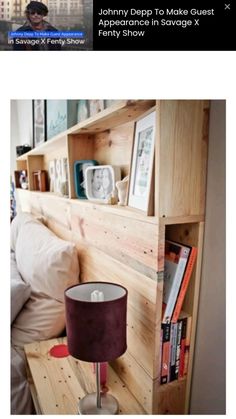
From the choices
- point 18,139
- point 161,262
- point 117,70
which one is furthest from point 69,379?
point 18,139

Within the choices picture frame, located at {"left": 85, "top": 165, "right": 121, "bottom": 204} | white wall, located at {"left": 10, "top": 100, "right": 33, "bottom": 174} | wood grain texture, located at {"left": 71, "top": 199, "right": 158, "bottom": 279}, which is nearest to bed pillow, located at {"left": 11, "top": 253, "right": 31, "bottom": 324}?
wood grain texture, located at {"left": 71, "top": 199, "right": 158, "bottom": 279}

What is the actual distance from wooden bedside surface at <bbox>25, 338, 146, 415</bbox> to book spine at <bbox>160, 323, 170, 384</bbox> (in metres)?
0.10

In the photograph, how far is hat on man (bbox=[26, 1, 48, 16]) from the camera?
399 millimetres

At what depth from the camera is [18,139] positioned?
277 centimetres

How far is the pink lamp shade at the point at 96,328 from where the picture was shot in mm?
604

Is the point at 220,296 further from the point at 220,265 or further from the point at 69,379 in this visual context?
the point at 69,379

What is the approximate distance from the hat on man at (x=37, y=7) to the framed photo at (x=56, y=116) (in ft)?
3.40

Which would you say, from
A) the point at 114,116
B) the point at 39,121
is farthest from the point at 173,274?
the point at 39,121

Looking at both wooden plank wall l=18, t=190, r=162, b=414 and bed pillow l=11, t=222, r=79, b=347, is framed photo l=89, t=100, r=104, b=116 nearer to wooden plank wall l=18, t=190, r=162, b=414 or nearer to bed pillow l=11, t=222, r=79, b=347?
wooden plank wall l=18, t=190, r=162, b=414

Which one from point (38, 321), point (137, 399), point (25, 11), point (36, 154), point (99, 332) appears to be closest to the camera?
point (25, 11)

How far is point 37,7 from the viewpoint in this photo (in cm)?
40

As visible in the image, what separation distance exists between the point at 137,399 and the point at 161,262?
1.21 ft

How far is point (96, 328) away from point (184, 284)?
0.22 meters

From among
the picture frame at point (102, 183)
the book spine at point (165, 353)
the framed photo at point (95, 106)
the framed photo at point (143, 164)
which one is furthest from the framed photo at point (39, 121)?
the book spine at point (165, 353)
